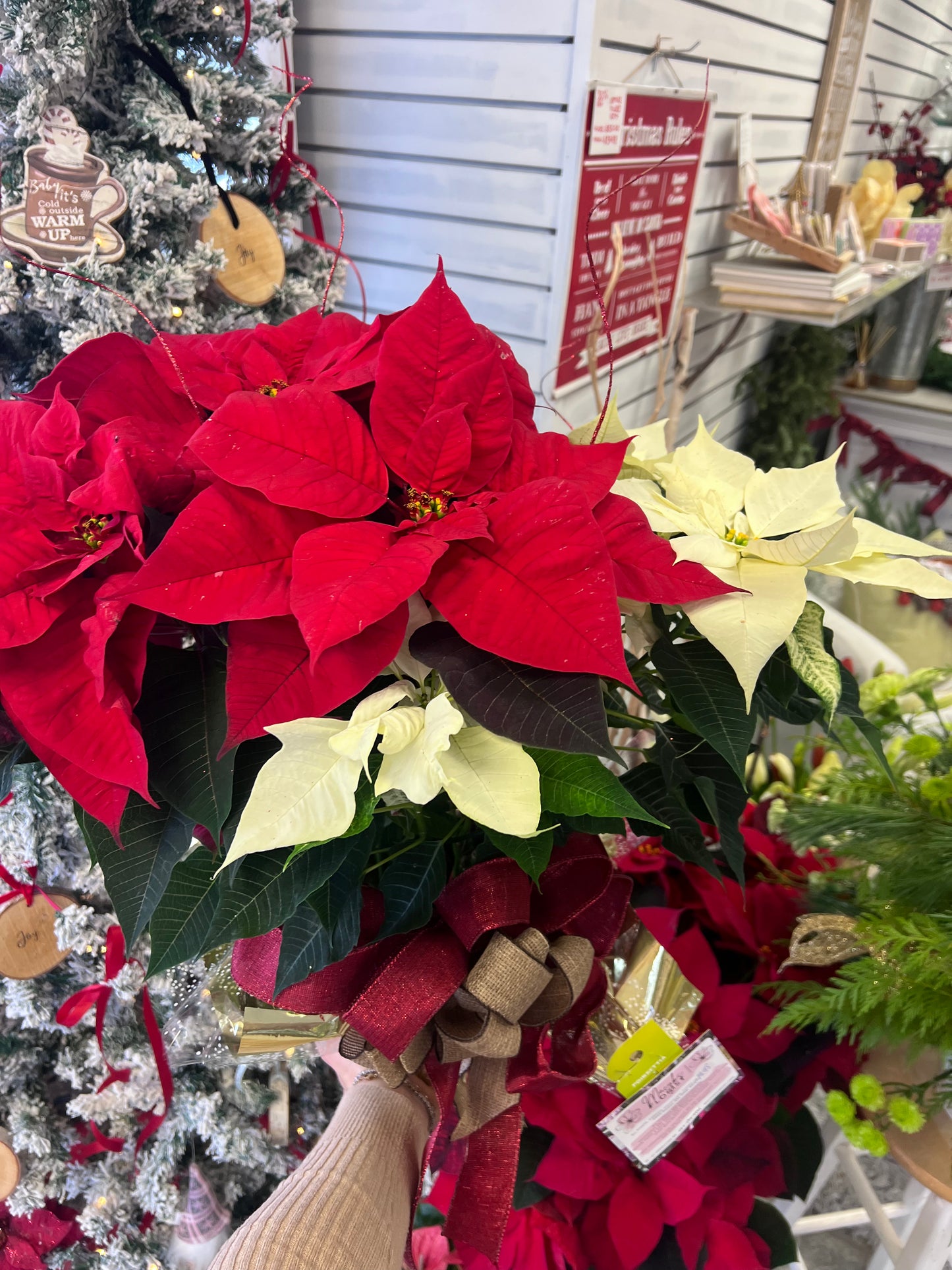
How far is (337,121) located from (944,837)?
5.31 feet

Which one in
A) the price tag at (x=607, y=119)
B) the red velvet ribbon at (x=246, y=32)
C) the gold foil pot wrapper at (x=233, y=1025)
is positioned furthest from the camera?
the price tag at (x=607, y=119)

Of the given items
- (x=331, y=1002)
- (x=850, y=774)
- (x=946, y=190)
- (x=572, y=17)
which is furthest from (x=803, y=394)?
(x=331, y=1002)

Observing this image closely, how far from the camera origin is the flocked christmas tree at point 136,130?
68 cm

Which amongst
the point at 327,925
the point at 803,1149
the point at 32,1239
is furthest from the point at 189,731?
the point at 32,1239

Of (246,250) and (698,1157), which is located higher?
(246,250)

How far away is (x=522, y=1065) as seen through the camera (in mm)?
509

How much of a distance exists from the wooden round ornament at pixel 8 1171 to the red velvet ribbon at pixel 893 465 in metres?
2.89

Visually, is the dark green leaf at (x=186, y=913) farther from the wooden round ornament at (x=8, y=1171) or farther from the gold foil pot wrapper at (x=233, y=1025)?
the wooden round ornament at (x=8, y=1171)

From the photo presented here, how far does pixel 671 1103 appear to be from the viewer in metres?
0.55

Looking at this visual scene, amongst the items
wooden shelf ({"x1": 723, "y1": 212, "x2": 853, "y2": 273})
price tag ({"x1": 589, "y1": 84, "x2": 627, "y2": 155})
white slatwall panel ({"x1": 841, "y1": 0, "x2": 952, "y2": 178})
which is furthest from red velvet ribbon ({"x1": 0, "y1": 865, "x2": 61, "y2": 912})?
white slatwall panel ({"x1": 841, "y1": 0, "x2": 952, "y2": 178})

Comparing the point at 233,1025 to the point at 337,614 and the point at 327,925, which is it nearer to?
the point at 327,925

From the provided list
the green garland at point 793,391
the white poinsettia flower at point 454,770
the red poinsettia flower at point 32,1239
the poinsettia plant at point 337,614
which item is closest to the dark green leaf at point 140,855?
the poinsettia plant at point 337,614

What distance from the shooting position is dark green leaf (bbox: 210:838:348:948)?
15.0 inches

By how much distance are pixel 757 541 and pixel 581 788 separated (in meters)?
0.15
